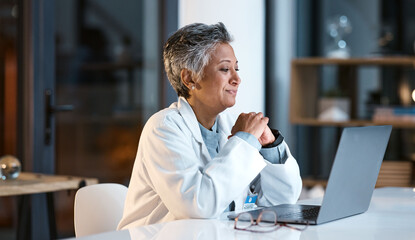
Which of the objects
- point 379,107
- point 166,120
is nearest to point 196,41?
point 166,120

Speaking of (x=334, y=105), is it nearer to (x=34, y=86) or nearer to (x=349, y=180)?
(x=34, y=86)

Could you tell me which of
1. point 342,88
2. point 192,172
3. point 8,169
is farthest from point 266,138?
point 342,88

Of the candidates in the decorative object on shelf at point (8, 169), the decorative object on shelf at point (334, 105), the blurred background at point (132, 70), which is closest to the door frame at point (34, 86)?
the blurred background at point (132, 70)

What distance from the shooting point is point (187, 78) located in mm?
2074

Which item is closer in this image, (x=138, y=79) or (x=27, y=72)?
(x=27, y=72)

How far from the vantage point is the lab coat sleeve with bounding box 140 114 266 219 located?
5.55 feet

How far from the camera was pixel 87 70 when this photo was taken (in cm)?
401

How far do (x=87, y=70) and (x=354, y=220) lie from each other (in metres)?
2.67

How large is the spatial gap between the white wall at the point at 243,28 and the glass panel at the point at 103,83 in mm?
343

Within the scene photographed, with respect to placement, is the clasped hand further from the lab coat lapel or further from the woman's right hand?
the lab coat lapel

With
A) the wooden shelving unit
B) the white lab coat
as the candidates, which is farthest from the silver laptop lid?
the wooden shelving unit

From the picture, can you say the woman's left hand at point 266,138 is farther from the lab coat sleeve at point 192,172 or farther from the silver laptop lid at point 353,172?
the silver laptop lid at point 353,172

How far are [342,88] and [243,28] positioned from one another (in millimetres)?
1132

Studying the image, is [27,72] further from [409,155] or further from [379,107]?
[409,155]
